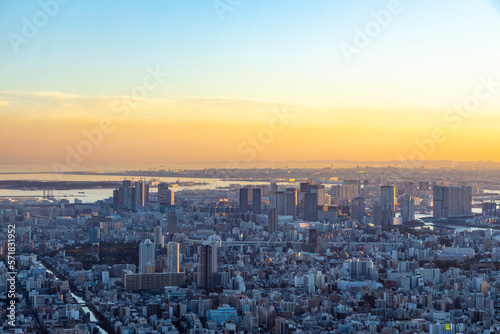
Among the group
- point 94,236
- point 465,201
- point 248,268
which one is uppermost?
point 465,201

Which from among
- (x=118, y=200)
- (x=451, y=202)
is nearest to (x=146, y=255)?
(x=118, y=200)

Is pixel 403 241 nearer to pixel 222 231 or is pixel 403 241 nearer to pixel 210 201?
pixel 222 231

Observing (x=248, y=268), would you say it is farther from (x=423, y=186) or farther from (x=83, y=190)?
(x=83, y=190)

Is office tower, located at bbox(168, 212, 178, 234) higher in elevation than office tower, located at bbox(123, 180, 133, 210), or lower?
lower

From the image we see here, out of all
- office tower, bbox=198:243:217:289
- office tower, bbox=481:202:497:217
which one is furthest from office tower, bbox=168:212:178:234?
office tower, bbox=481:202:497:217

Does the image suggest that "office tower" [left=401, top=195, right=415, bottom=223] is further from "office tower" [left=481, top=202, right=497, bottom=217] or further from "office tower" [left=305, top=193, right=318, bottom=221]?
"office tower" [left=305, top=193, right=318, bottom=221]

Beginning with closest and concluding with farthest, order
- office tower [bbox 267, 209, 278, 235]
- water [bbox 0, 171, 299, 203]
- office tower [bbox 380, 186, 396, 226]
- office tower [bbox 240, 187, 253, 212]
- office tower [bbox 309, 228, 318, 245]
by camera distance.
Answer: office tower [bbox 309, 228, 318, 245]
office tower [bbox 267, 209, 278, 235]
office tower [bbox 240, 187, 253, 212]
office tower [bbox 380, 186, 396, 226]
water [bbox 0, 171, 299, 203]
